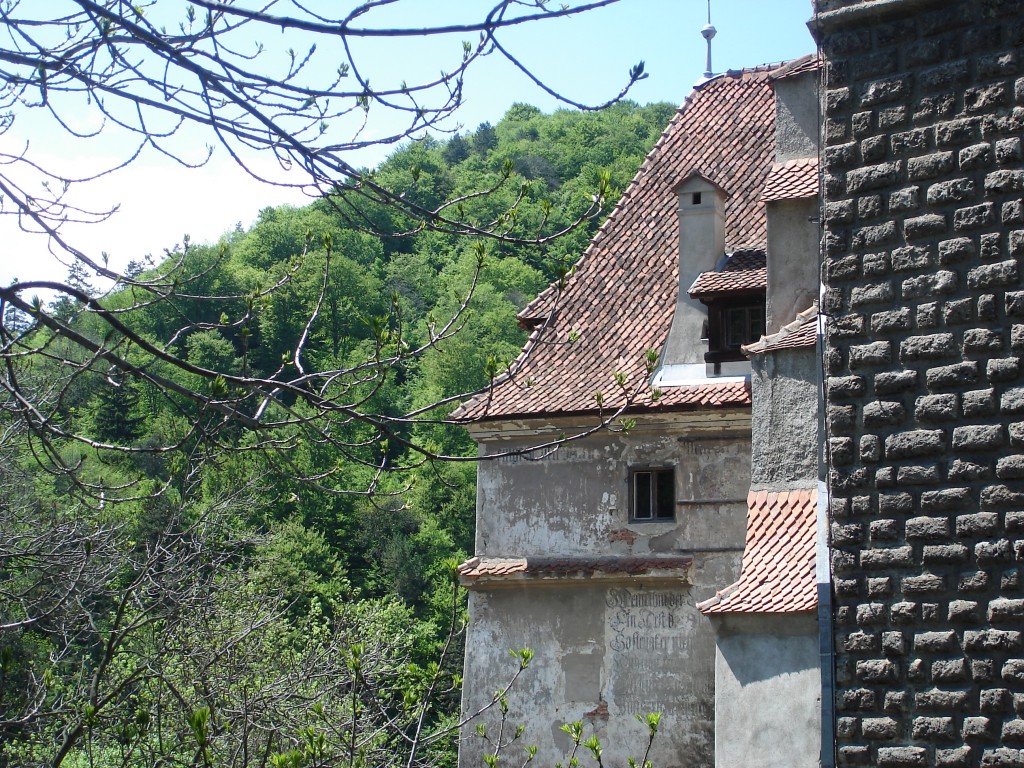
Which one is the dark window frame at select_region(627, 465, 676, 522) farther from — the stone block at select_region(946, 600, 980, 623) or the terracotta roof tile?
the stone block at select_region(946, 600, 980, 623)

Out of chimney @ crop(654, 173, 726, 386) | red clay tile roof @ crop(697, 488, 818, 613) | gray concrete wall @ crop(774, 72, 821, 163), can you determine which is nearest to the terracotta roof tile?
gray concrete wall @ crop(774, 72, 821, 163)

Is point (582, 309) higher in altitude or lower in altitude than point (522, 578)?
higher

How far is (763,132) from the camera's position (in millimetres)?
20484

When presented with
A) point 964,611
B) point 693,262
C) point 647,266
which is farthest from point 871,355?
point 647,266

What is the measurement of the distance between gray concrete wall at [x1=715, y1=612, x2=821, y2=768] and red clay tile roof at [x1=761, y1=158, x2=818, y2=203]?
193 inches

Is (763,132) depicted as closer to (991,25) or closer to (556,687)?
(556,687)

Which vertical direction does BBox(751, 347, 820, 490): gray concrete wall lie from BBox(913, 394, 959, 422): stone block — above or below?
above

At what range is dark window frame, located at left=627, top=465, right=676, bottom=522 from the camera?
17.9 metres

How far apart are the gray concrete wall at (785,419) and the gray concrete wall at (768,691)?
5.34ft

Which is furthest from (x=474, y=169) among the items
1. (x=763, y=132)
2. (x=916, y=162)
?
(x=916, y=162)

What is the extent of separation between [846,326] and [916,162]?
92cm

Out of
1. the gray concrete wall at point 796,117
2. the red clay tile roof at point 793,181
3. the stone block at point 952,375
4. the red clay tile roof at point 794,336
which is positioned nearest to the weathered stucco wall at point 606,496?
the red clay tile roof at point 794,336

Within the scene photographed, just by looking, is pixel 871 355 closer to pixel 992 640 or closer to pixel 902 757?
pixel 992 640

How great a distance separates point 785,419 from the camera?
14664 mm
